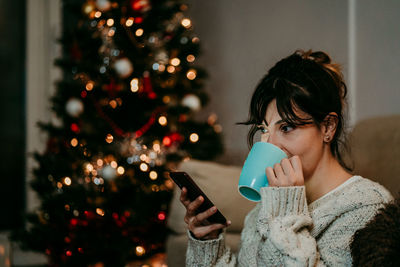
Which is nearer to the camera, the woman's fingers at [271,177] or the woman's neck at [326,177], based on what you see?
the woman's fingers at [271,177]

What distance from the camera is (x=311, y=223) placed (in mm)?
844

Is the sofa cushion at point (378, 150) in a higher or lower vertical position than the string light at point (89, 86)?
lower

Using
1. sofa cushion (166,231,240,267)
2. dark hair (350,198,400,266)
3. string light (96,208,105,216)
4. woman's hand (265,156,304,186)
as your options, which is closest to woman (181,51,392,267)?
woman's hand (265,156,304,186)

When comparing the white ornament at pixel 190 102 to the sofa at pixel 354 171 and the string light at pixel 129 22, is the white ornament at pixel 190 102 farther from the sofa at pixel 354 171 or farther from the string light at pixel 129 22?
the sofa at pixel 354 171

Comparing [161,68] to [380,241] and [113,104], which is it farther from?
[380,241]

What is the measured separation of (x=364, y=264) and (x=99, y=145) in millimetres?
1675

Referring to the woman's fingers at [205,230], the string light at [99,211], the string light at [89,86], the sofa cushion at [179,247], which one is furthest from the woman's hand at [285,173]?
the string light at [89,86]

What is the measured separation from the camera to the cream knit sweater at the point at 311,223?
793 millimetres

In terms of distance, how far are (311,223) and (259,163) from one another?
0.17 meters

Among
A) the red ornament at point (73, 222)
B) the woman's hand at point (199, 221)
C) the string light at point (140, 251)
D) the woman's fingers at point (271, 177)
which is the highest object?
the woman's fingers at point (271, 177)

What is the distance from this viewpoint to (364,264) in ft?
2.10

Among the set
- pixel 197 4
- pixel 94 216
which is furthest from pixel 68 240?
pixel 197 4

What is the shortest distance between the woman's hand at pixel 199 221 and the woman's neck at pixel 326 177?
0.72ft

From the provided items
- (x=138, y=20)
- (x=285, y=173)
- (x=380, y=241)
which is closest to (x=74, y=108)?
(x=138, y=20)
